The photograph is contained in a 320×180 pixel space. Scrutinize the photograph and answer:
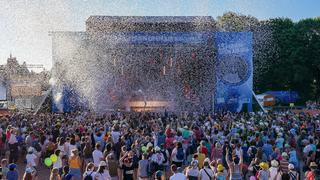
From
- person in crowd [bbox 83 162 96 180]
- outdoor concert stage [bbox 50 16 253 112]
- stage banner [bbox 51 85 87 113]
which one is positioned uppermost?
outdoor concert stage [bbox 50 16 253 112]

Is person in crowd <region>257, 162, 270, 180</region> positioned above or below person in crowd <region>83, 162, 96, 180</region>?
below

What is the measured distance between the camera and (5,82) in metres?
47.5

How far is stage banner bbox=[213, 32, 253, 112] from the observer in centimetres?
3167

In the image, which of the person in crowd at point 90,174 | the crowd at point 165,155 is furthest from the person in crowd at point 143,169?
the person in crowd at point 90,174

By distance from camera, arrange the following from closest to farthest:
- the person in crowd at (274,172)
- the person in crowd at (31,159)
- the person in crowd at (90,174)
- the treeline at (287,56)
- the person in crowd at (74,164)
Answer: the person in crowd at (90,174) < the person in crowd at (274,172) < the person in crowd at (74,164) < the person in crowd at (31,159) < the treeline at (287,56)

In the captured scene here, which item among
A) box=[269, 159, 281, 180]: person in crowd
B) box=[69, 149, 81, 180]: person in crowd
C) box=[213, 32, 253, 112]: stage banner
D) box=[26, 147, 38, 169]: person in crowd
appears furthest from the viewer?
box=[213, 32, 253, 112]: stage banner

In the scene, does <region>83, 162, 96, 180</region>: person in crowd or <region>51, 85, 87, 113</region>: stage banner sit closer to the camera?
<region>83, 162, 96, 180</region>: person in crowd

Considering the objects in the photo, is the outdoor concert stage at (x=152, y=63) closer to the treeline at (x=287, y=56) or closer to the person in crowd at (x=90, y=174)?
the treeline at (x=287, y=56)

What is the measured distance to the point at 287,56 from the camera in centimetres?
4747

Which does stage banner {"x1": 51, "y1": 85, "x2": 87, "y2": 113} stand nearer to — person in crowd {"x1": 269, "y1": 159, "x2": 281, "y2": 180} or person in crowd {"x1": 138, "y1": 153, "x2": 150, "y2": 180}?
person in crowd {"x1": 138, "y1": 153, "x2": 150, "y2": 180}

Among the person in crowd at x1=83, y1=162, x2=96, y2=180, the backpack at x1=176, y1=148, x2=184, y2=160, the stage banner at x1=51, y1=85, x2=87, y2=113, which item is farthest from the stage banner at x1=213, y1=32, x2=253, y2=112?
the person in crowd at x1=83, y1=162, x2=96, y2=180

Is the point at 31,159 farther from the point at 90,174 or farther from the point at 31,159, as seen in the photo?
the point at 90,174

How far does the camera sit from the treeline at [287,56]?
154 ft

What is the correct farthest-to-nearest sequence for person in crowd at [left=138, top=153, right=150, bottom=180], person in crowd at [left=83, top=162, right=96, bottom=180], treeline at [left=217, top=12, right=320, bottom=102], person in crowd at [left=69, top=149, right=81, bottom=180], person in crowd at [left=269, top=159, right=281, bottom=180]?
treeline at [left=217, top=12, right=320, bottom=102] < person in crowd at [left=138, top=153, right=150, bottom=180] < person in crowd at [left=69, top=149, right=81, bottom=180] < person in crowd at [left=269, top=159, right=281, bottom=180] < person in crowd at [left=83, top=162, right=96, bottom=180]
